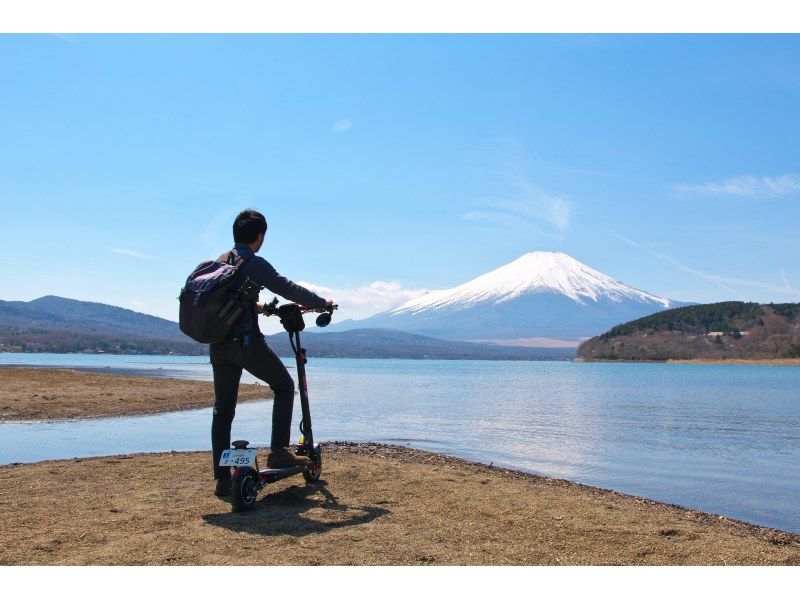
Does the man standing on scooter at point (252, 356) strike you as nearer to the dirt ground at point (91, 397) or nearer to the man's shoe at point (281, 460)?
the man's shoe at point (281, 460)

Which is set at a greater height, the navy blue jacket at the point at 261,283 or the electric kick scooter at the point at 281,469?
the navy blue jacket at the point at 261,283

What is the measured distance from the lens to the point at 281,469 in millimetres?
7219

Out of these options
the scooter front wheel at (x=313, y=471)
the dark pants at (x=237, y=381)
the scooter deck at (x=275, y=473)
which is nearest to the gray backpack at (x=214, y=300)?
the dark pants at (x=237, y=381)

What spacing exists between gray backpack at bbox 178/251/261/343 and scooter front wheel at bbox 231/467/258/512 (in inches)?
49.6

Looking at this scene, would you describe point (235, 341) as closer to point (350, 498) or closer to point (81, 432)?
point (350, 498)

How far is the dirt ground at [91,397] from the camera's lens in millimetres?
20938

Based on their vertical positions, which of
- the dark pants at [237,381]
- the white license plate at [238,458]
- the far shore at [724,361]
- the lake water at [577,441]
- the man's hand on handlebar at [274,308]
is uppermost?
the man's hand on handlebar at [274,308]

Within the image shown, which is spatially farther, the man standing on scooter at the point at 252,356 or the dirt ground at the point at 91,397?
the dirt ground at the point at 91,397

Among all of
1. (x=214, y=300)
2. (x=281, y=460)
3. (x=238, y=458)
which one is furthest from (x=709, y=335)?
(x=214, y=300)

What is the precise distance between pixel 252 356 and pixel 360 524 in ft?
6.29

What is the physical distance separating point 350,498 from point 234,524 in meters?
1.55

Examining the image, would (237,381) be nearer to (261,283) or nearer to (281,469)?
(281,469)

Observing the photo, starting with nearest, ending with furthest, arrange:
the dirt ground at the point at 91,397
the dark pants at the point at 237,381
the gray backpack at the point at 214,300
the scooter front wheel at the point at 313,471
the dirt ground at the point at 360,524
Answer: the dirt ground at the point at 360,524, the gray backpack at the point at 214,300, the dark pants at the point at 237,381, the scooter front wheel at the point at 313,471, the dirt ground at the point at 91,397
